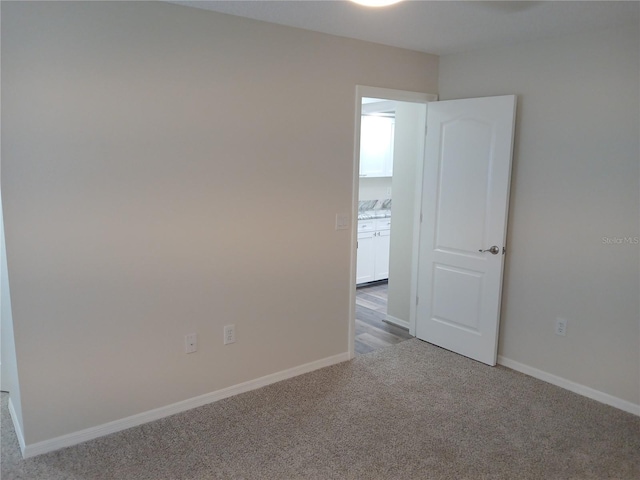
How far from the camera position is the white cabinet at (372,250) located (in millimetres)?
5623

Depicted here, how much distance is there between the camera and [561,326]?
10.7 feet

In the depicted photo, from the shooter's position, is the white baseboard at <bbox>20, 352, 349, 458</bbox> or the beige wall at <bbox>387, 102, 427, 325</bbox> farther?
the beige wall at <bbox>387, 102, 427, 325</bbox>

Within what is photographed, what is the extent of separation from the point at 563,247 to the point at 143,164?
277cm

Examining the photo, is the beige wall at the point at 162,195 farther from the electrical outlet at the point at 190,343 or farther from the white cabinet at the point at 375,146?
the white cabinet at the point at 375,146

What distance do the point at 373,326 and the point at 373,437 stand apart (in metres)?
1.85

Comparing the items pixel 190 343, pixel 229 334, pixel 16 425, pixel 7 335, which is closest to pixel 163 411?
pixel 190 343

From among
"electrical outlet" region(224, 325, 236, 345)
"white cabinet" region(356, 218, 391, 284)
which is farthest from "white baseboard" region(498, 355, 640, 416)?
"white cabinet" region(356, 218, 391, 284)

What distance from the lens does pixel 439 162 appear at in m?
3.80

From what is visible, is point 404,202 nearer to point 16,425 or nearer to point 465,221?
point 465,221

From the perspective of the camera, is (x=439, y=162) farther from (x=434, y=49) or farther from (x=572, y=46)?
(x=572, y=46)

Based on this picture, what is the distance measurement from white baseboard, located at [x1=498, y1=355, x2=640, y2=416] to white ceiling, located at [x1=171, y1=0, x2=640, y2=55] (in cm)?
234

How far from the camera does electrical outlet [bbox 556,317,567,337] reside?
3242mm

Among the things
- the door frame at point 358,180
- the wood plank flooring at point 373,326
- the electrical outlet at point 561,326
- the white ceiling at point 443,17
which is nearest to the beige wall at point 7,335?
the white ceiling at point 443,17

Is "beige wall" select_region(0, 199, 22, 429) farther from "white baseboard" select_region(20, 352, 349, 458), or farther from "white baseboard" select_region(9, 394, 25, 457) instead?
"white baseboard" select_region(20, 352, 349, 458)
